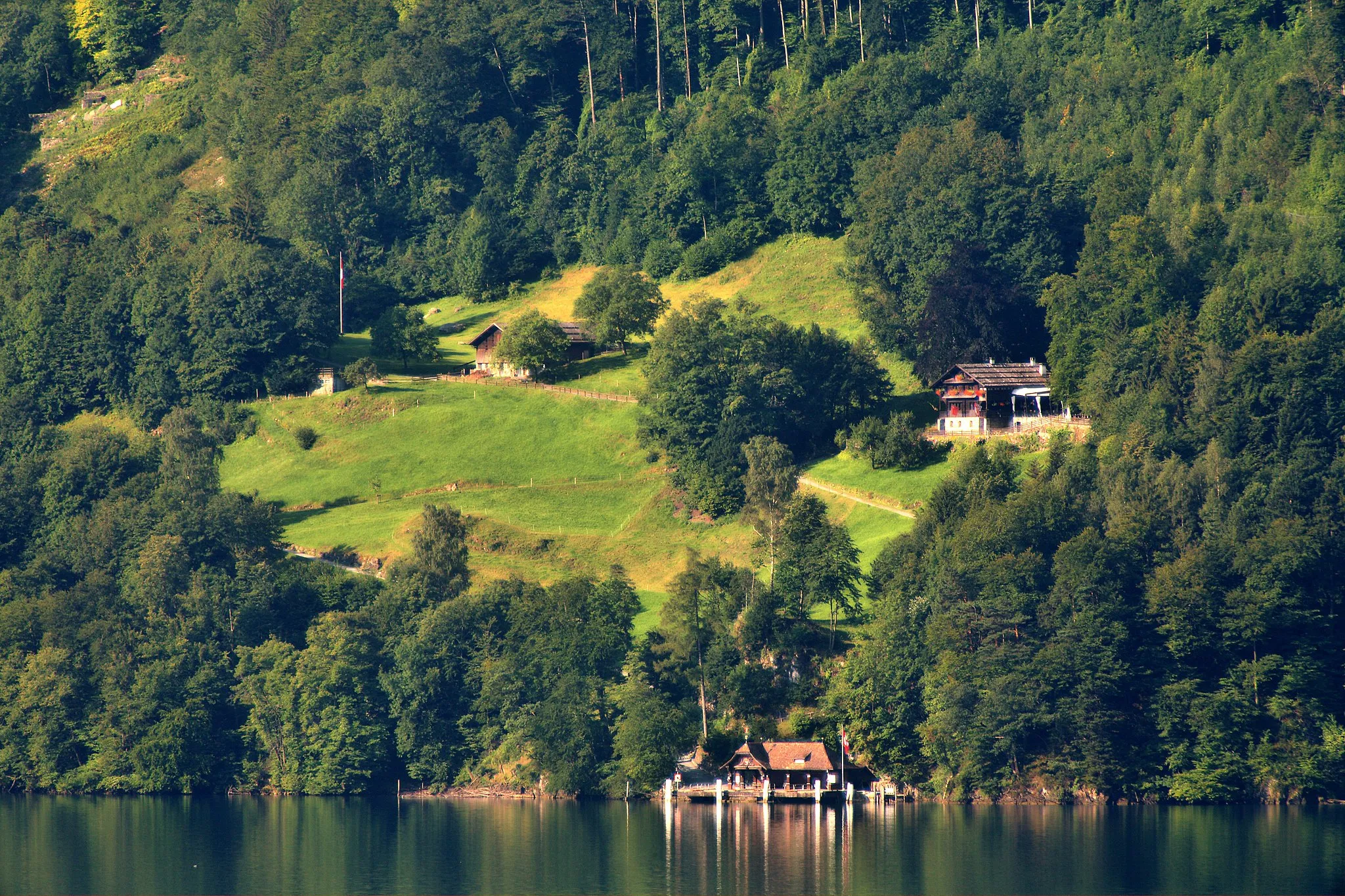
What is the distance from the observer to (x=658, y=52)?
Result: 18262cm

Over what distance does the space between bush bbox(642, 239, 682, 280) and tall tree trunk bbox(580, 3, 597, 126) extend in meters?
22.7

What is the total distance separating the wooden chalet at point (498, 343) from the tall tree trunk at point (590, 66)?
38.7m

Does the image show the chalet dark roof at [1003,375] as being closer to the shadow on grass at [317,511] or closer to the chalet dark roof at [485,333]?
the shadow on grass at [317,511]

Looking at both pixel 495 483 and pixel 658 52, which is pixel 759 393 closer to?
pixel 495 483

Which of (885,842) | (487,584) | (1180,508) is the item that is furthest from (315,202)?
(885,842)

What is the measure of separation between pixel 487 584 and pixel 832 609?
2156 cm

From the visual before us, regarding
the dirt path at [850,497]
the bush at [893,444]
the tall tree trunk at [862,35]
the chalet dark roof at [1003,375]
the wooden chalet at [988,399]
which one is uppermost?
the tall tree trunk at [862,35]

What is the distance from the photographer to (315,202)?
577 feet

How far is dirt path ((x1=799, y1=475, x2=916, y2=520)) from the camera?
11500cm

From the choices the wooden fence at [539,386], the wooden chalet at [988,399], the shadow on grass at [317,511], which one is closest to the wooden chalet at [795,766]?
the wooden chalet at [988,399]

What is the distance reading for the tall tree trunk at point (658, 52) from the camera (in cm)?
18250

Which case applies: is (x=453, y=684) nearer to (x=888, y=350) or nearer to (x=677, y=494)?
(x=677, y=494)

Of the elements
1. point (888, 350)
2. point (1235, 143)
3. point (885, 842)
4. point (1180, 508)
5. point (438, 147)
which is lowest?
point (885, 842)

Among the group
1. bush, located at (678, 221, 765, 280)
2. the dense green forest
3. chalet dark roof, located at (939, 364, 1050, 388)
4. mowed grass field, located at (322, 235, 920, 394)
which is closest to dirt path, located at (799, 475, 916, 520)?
the dense green forest
